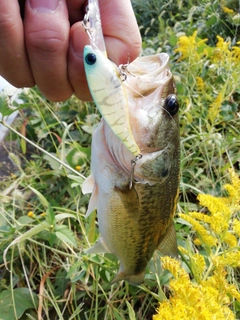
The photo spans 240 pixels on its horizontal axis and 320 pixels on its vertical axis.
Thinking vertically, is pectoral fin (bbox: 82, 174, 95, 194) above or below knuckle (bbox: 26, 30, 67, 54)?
below

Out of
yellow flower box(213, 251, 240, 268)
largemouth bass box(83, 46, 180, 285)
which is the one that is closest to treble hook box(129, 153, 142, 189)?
largemouth bass box(83, 46, 180, 285)

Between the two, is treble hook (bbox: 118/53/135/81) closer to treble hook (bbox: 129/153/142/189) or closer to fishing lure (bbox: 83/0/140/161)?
fishing lure (bbox: 83/0/140/161)

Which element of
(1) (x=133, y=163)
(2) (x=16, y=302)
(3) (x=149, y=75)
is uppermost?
(3) (x=149, y=75)

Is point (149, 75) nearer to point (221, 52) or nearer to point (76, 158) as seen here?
point (76, 158)

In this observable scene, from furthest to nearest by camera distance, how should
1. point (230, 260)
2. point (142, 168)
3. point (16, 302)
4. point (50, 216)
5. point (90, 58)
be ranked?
point (16, 302)
point (50, 216)
point (230, 260)
point (142, 168)
point (90, 58)

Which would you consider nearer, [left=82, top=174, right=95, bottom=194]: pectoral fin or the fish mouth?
the fish mouth

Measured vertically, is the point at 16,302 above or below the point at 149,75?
below

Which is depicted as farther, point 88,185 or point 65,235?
point 65,235

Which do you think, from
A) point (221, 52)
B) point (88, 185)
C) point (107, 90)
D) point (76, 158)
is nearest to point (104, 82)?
point (107, 90)
